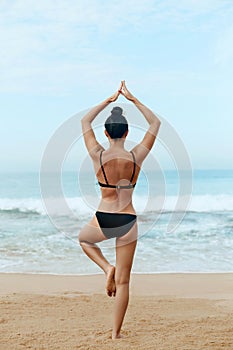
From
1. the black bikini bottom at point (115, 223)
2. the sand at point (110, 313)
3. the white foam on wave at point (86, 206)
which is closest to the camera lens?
the black bikini bottom at point (115, 223)

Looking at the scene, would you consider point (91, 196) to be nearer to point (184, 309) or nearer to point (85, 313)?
point (85, 313)

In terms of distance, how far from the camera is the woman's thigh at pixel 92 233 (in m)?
4.67

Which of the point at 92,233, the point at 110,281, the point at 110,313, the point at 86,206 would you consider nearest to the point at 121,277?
the point at 110,281

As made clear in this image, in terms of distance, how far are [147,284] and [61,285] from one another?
1.26 metres

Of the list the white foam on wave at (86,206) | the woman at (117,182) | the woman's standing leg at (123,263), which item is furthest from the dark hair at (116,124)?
the white foam on wave at (86,206)

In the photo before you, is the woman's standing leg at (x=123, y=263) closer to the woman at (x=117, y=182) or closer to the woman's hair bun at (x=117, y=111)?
the woman at (x=117, y=182)

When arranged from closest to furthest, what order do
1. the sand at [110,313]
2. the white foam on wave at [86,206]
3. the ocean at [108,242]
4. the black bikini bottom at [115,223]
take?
the black bikini bottom at [115,223] < the sand at [110,313] < the ocean at [108,242] < the white foam on wave at [86,206]

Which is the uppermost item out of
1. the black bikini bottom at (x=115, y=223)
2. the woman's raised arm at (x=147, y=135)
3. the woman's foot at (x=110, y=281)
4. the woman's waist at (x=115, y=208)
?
the woman's raised arm at (x=147, y=135)

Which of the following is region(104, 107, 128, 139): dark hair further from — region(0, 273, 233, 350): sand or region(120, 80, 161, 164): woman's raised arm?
region(0, 273, 233, 350): sand

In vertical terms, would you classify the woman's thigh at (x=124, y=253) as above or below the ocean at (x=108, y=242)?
above

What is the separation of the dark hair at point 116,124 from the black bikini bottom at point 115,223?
683 mm

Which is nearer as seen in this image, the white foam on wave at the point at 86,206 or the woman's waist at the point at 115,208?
the woman's waist at the point at 115,208

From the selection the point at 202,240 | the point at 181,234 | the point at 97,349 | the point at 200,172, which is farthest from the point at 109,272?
the point at 200,172

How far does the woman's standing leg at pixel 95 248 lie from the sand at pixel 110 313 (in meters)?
0.55
